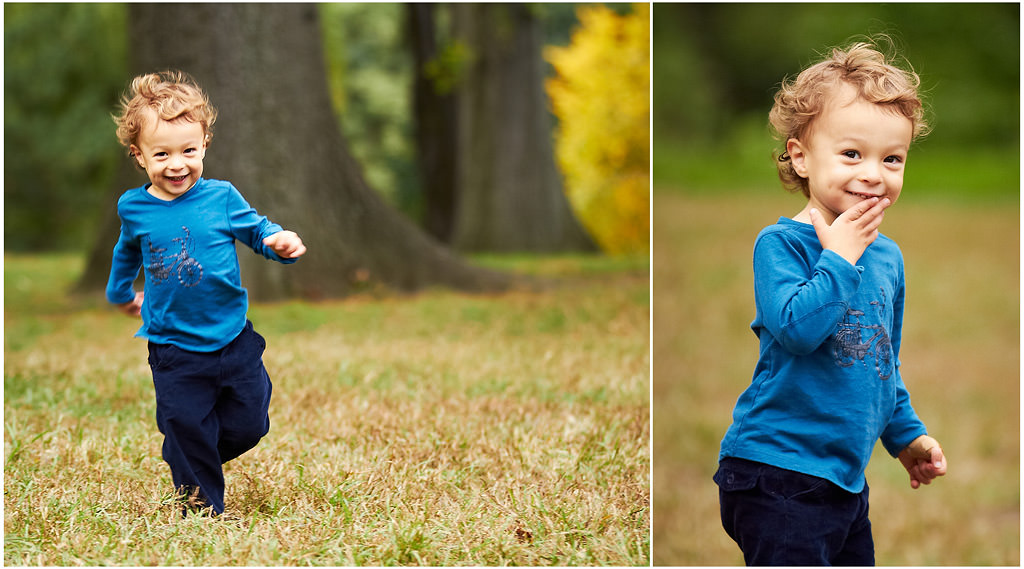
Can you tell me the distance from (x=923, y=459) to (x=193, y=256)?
1.53 metres

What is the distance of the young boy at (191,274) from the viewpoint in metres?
2.08

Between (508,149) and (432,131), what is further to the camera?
(432,131)

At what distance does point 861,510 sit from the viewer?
171 cm

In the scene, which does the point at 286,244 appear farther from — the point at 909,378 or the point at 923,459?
the point at 909,378

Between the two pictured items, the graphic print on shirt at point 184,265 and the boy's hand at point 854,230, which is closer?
the boy's hand at point 854,230

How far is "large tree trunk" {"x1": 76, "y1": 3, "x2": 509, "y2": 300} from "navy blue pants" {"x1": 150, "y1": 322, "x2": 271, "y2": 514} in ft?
4.15

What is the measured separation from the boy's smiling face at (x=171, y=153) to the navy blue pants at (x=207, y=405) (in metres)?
0.36

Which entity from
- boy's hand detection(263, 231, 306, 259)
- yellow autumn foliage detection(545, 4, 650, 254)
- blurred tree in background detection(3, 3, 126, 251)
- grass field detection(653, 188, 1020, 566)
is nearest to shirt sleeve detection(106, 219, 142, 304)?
boy's hand detection(263, 231, 306, 259)

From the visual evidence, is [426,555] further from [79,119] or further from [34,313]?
[79,119]

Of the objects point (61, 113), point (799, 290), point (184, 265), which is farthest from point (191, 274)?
point (61, 113)

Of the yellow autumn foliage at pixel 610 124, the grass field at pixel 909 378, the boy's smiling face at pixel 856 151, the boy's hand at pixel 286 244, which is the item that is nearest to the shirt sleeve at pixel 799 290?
the boy's smiling face at pixel 856 151

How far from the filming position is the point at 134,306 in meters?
2.35

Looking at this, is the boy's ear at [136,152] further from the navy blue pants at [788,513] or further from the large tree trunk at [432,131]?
the large tree trunk at [432,131]

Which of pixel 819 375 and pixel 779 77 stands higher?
pixel 779 77
